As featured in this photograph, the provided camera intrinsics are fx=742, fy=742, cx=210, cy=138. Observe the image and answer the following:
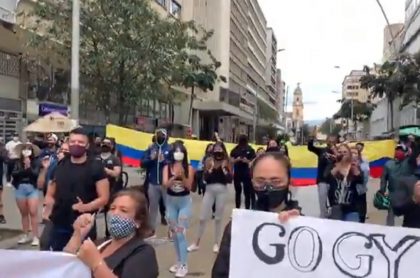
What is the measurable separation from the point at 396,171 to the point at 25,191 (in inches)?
195

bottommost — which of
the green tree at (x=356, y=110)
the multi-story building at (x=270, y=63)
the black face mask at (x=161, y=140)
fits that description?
the black face mask at (x=161, y=140)

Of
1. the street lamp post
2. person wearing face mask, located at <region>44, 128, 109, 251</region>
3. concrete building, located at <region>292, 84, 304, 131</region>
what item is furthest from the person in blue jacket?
concrete building, located at <region>292, 84, 304, 131</region>

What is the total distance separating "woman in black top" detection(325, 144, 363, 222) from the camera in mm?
8567

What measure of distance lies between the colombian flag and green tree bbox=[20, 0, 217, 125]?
4018 millimetres

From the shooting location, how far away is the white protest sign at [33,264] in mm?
3355

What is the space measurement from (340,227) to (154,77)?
17.8 metres

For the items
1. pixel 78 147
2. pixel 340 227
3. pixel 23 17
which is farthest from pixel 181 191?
pixel 23 17

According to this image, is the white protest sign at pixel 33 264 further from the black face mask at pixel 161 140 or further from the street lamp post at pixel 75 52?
the street lamp post at pixel 75 52

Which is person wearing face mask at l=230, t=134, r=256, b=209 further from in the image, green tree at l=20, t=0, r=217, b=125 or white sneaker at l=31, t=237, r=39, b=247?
green tree at l=20, t=0, r=217, b=125

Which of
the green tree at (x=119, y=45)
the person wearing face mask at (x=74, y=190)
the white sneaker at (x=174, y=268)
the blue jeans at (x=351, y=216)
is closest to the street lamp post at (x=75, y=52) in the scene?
the green tree at (x=119, y=45)

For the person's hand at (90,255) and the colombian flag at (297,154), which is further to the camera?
the colombian flag at (297,154)

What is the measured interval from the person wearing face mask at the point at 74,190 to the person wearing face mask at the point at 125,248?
2.31 metres

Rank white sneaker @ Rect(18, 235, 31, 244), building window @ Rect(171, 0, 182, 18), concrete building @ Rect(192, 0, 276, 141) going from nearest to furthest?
white sneaker @ Rect(18, 235, 31, 244) < building window @ Rect(171, 0, 182, 18) < concrete building @ Rect(192, 0, 276, 141)

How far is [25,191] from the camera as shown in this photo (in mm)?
10180
